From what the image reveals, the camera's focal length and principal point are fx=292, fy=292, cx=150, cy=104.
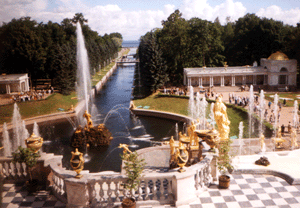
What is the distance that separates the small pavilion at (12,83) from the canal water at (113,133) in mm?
14369

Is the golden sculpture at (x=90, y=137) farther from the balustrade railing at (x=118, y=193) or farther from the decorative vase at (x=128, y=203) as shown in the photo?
the decorative vase at (x=128, y=203)

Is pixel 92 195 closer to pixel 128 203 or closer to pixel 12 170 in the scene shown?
pixel 128 203

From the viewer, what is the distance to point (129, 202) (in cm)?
931

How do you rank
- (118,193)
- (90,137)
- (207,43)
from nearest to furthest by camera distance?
1. (118,193)
2. (90,137)
3. (207,43)

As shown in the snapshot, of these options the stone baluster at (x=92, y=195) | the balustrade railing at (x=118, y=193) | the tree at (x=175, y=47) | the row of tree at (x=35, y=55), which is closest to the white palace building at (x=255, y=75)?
the tree at (x=175, y=47)

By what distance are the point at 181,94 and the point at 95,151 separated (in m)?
26.5

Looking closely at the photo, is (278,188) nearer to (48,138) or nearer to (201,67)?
(48,138)

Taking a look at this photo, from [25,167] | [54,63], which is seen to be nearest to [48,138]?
[25,167]

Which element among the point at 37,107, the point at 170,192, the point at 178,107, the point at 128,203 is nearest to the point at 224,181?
the point at 170,192

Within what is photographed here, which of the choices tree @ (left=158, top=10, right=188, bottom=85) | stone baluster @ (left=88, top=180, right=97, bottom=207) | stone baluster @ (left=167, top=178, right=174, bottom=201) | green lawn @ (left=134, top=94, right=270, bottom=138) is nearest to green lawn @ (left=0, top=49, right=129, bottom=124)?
green lawn @ (left=134, top=94, right=270, bottom=138)

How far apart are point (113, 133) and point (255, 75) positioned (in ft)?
129

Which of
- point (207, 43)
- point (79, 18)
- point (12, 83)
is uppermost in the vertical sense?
point (79, 18)

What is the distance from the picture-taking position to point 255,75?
5953 cm

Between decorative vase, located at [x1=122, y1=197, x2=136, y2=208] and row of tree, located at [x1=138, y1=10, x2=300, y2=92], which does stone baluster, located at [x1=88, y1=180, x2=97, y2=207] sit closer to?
decorative vase, located at [x1=122, y1=197, x2=136, y2=208]
